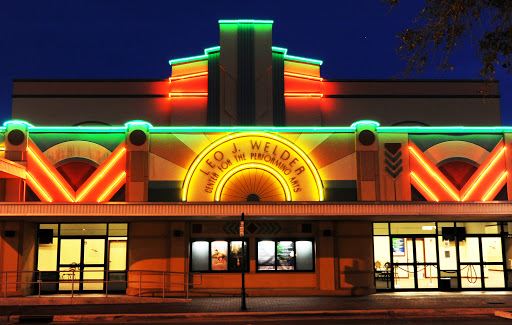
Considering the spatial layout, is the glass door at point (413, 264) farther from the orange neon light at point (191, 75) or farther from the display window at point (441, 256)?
the orange neon light at point (191, 75)

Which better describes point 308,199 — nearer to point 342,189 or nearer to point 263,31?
point 342,189

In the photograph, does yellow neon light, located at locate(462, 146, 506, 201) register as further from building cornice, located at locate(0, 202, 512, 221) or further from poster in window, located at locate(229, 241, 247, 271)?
poster in window, located at locate(229, 241, 247, 271)

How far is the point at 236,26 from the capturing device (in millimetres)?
27531

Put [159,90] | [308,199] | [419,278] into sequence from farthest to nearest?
[159,90] < [419,278] < [308,199]

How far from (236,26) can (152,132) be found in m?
6.42

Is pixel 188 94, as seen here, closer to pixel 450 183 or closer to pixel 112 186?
pixel 112 186

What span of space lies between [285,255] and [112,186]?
7690 millimetres


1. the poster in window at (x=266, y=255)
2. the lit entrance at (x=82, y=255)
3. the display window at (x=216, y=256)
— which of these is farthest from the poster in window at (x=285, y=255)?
the lit entrance at (x=82, y=255)

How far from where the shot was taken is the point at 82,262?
84.4 feet

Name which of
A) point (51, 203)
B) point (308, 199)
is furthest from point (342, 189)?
point (51, 203)

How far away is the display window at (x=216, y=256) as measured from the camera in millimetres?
25438

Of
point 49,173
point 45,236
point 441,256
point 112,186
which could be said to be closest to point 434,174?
point 441,256

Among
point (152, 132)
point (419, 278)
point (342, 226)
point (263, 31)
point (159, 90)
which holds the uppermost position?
point (263, 31)

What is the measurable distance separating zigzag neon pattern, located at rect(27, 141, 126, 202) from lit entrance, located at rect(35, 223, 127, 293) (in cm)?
200
